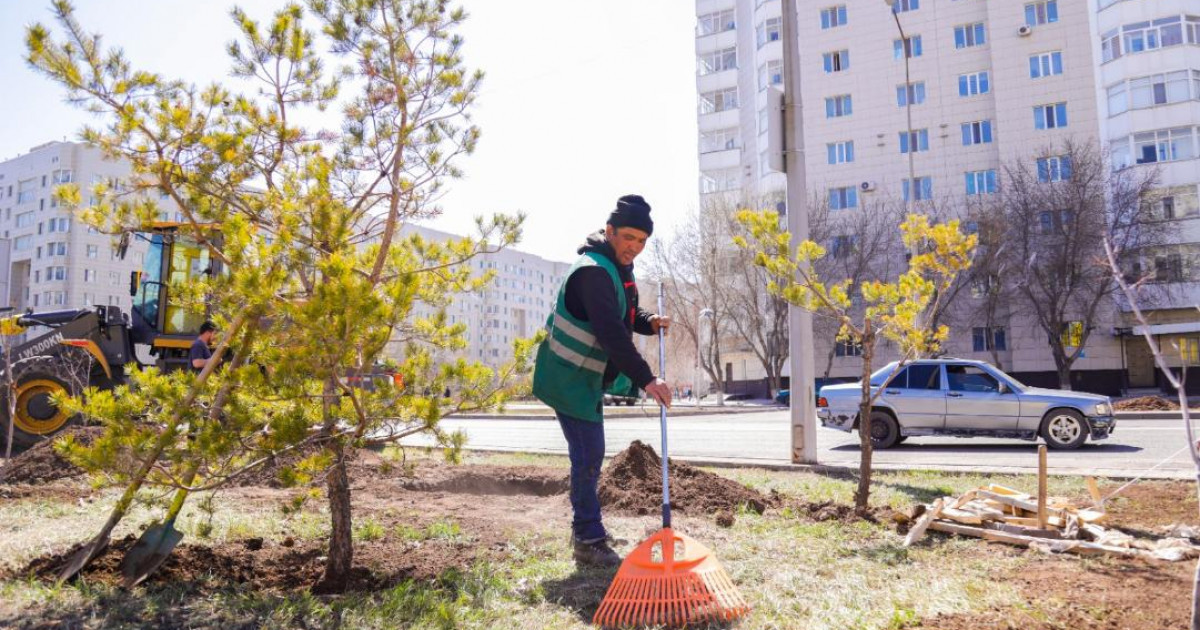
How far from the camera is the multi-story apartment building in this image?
33219 millimetres

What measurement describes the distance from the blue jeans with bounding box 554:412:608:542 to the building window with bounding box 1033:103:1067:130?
41.1 meters

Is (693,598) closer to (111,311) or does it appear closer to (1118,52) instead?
(111,311)

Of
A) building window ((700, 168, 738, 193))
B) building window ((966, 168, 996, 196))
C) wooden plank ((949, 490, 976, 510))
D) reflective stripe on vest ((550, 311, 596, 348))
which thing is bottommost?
wooden plank ((949, 490, 976, 510))

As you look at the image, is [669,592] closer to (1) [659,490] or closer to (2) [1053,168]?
(1) [659,490]

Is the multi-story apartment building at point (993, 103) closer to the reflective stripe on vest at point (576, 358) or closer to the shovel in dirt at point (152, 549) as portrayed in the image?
the reflective stripe on vest at point (576, 358)

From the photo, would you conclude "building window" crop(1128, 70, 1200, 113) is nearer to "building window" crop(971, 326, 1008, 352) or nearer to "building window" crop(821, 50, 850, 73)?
"building window" crop(971, 326, 1008, 352)

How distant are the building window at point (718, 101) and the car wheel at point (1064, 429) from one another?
41483mm

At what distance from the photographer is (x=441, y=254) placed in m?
4.02

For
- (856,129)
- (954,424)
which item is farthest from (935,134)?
(954,424)

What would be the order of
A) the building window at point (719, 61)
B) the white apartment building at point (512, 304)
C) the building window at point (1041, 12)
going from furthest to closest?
the white apartment building at point (512, 304) < the building window at point (719, 61) < the building window at point (1041, 12)

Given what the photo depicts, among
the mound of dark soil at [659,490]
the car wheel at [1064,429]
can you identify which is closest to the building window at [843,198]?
the car wheel at [1064,429]

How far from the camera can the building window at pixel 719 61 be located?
50031 mm

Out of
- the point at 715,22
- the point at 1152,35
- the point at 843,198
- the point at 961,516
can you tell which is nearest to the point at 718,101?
the point at 715,22

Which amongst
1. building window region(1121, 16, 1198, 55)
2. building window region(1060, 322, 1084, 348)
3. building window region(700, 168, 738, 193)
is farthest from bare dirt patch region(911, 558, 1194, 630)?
building window region(700, 168, 738, 193)
